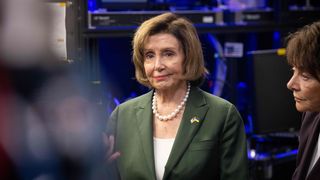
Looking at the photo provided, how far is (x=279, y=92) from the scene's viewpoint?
3.46m

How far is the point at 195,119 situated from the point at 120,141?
1.01ft

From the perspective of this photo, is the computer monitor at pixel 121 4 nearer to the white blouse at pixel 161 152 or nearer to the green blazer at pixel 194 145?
the green blazer at pixel 194 145

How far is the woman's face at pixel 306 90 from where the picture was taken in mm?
1548

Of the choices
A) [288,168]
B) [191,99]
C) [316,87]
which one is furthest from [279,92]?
[316,87]

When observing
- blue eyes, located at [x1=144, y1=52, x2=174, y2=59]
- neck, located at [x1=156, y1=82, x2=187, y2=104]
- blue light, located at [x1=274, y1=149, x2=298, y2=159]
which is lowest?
blue light, located at [x1=274, y1=149, x2=298, y2=159]

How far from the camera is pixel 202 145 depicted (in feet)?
5.83

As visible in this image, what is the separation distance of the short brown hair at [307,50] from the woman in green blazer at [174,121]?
0.37 m

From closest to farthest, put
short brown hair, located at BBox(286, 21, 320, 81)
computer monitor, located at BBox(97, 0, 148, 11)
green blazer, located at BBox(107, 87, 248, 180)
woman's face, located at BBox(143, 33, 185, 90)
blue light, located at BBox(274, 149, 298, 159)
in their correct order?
short brown hair, located at BBox(286, 21, 320, 81) → green blazer, located at BBox(107, 87, 248, 180) → woman's face, located at BBox(143, 33, 185, 90) → computer monitor, located at BBox(97, 0, 148, 11) → blue light, located at BBox(274, 149, 298, 159)

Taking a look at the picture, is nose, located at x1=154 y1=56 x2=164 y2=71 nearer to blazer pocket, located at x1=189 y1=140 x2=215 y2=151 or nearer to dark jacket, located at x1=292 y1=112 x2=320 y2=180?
blazer pocket, located at x1=189 y1=140 x2=215 y2=151

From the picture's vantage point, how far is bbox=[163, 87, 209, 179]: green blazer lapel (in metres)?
1.76

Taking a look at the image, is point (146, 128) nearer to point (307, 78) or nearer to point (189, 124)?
point (189, 124)

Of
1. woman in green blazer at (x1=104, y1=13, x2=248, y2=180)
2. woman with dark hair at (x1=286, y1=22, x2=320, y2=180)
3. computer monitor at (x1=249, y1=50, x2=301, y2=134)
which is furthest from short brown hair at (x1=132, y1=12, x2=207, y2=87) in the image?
computer monitor at (x1=249, y1=50, x2=301, y2=134)

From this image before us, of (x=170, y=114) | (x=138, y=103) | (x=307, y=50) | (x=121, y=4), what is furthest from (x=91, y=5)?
Result: (x=307, y=50)

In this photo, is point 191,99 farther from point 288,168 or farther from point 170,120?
point 288,168
